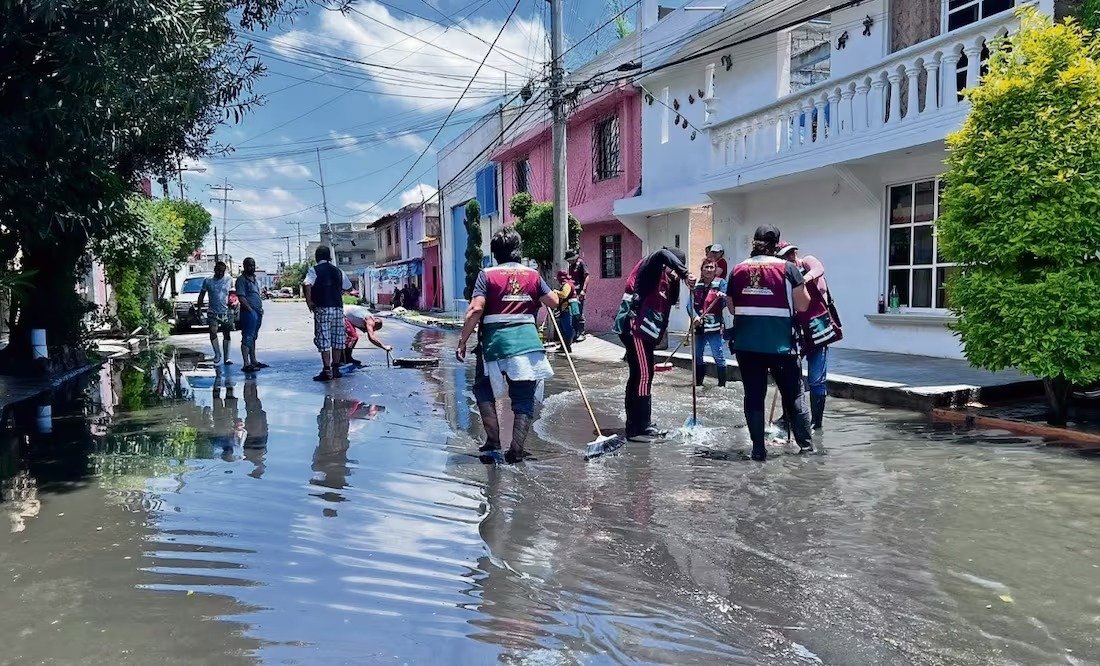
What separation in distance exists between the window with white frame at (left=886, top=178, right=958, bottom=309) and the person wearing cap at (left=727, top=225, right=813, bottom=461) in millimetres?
5704

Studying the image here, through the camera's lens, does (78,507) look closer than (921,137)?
Yes

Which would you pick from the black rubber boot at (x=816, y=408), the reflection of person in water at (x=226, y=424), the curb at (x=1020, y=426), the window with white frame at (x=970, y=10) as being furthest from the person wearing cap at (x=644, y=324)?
the window with white frame at (x=970, y=10)

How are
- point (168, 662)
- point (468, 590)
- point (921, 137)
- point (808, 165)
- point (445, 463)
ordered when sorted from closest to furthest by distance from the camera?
point (168, 662) < point (468, 590) < point (445, 463) < point (921, 137) < point (808, 165)

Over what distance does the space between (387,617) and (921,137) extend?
29.4 feet

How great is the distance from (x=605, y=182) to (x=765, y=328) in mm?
14908

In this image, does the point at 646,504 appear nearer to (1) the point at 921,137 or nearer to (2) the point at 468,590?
(2) the point at 468,590

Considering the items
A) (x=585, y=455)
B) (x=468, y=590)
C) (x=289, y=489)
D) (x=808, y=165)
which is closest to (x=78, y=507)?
(x=289, y=489)

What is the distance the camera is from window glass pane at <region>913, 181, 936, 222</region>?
34.3 feet

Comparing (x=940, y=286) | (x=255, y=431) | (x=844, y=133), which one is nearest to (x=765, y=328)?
(x=255, y=431)

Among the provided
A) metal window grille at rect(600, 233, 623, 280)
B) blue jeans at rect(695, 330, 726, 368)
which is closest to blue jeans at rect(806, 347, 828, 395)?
blue jeans at rect(695, 330, 726, 368)

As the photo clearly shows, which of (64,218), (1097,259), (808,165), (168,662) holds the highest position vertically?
(808,165)

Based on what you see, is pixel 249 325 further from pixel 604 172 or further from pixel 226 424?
pixel 604 172

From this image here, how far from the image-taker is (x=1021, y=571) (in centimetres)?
345

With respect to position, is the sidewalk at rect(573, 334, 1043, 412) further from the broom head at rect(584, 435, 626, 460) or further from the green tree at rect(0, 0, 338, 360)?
the green tree at rect(0, 0, 338, 360)
